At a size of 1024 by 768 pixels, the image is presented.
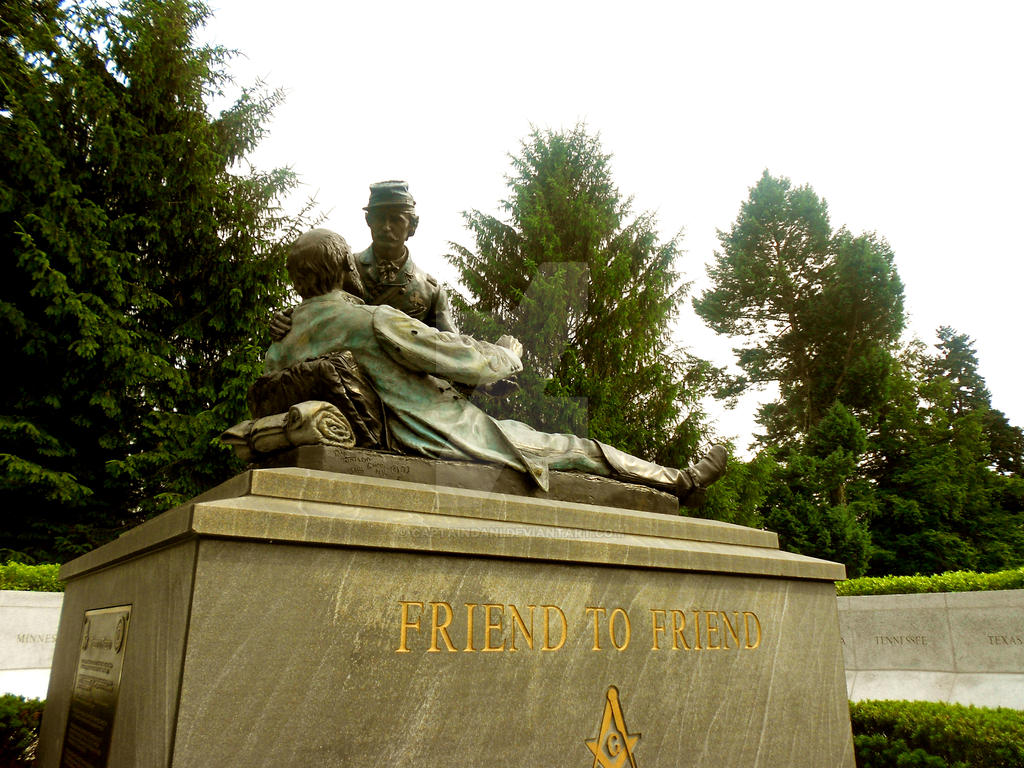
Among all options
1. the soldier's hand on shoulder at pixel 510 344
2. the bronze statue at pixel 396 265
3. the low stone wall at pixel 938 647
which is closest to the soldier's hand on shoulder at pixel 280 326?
the bronze statue at pixel 396 265

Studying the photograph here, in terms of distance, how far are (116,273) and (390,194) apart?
1036cm

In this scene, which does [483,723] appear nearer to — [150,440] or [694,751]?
[694,751]

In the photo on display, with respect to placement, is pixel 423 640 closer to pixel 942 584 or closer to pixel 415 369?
pixel 415 369

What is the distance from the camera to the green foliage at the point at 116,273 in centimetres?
1217

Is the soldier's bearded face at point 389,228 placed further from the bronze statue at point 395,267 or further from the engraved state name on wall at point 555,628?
the engraved state name on wall at point 555,628

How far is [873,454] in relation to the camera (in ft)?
87.2

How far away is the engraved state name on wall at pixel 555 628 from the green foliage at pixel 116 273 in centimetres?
1044

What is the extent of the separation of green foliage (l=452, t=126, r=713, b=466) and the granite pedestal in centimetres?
966

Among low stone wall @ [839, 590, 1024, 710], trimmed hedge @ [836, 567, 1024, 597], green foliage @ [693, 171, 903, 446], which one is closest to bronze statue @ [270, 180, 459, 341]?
low stone wall @ [839, 590, 1024, 710]

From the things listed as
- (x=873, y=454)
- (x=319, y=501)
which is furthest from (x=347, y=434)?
(x=873, y=454)

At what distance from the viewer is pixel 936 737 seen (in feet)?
15.9

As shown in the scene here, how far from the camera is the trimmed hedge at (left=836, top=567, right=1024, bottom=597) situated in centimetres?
883

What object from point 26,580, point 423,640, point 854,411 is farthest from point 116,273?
point 854,411

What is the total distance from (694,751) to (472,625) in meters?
1.36
